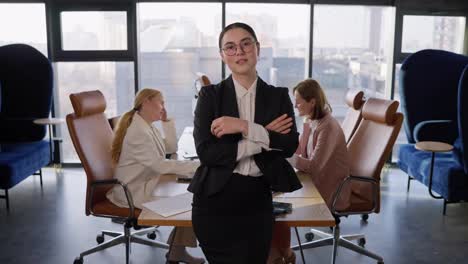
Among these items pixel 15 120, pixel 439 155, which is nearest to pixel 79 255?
pixel 15 120

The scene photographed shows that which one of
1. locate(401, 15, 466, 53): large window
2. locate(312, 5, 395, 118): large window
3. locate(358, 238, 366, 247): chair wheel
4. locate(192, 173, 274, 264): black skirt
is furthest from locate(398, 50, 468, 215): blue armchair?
locate(192, 173, 274, 264): black skirt

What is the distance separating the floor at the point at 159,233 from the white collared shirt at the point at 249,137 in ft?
5.89

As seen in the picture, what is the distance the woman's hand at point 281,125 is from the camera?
5.72ft

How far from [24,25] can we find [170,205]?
14.7ft

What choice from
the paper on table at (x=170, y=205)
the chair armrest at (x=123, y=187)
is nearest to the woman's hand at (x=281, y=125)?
the paper on table at (x=170, y=205)

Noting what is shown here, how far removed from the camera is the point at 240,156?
67.2 inches

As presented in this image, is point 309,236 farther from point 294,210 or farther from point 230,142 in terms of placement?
point 230,142

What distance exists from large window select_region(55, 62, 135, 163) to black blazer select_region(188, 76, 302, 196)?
14.0 feet

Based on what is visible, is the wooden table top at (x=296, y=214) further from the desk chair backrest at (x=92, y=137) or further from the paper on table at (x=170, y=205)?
the desk chair backrest at (x=92, y=137)

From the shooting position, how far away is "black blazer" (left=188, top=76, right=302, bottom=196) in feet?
5.64

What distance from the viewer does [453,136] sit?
5070mm

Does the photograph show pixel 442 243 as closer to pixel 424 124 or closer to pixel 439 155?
pixel 439 155

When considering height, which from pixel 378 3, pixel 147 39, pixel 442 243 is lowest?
pixel 442 243

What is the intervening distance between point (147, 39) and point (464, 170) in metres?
3.84
